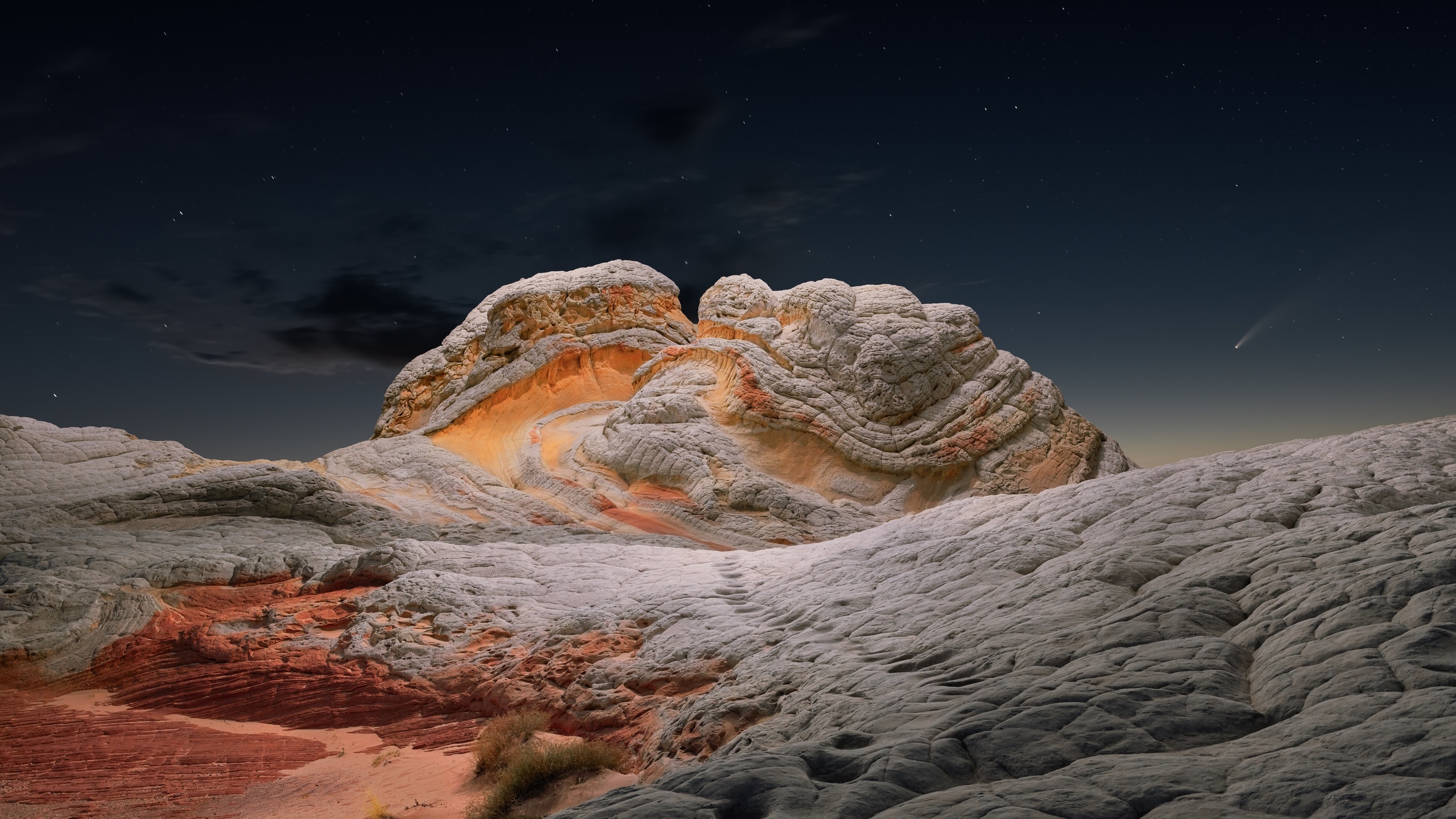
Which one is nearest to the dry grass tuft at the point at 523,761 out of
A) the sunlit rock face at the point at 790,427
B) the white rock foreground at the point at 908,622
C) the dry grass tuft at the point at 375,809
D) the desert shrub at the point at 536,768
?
the desert shrub at the point at 536,768

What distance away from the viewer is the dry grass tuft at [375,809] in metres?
7.73

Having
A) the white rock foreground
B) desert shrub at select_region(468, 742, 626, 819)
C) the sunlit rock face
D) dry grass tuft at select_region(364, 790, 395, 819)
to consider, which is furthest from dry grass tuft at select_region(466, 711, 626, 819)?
the sunlit rock face

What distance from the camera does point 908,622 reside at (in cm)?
919

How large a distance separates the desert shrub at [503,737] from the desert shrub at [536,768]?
178 millimetres

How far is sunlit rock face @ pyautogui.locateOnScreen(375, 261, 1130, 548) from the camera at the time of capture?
22.2 m

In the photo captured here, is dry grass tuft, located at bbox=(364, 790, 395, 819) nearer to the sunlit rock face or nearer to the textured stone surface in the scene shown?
the textured stone surface

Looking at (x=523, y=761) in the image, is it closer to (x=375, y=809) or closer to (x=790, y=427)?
(x=375, y=809)

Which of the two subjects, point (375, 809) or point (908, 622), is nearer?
point (375, 809)

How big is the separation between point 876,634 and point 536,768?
12.5 feet

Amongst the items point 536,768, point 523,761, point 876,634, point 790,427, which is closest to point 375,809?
point 523,761

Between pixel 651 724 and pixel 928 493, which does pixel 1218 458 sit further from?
pixel 928 493

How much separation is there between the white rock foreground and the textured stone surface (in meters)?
0.04

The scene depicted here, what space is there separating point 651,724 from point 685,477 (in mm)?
13607

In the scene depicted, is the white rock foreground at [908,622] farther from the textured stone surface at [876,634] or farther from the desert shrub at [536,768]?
the desert shrub at [536,768]
